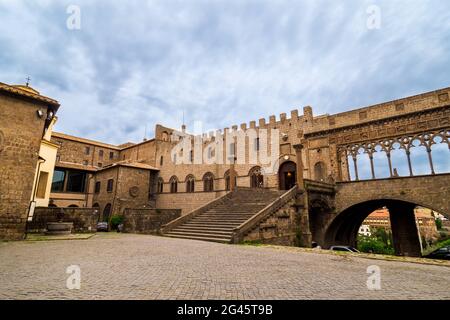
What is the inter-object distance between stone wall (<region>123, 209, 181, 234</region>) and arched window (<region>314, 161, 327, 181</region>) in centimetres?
1475

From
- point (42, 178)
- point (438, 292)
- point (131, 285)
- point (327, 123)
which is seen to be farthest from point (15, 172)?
point (327, 123)

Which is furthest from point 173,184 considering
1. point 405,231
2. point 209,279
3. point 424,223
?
point 424,223

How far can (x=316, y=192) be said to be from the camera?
17.8m

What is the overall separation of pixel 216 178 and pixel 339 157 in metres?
13.8

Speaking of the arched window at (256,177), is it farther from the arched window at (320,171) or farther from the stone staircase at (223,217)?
the arched window at (320,171)

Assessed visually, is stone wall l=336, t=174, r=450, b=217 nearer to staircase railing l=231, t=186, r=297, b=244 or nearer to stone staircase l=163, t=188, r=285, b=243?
stone staircase l=163, t=188, r=285, b=243

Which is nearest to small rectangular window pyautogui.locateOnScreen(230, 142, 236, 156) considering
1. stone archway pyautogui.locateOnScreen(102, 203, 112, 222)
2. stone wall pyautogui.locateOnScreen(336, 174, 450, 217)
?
stone wall pyautogui.locateOnScreen(336, 174, 450, 217)

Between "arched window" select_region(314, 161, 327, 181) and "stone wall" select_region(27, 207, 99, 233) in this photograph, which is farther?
"arched window" select_region(314, 161, 327, 181)

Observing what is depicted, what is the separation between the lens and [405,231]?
21.2 m

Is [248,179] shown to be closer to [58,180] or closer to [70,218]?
[70,218]

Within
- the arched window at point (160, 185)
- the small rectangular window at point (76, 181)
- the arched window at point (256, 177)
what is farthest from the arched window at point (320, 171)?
the small rectangular window at point (76, 181)

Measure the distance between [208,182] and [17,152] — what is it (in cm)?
1921

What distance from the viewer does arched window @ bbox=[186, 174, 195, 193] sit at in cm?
2956
